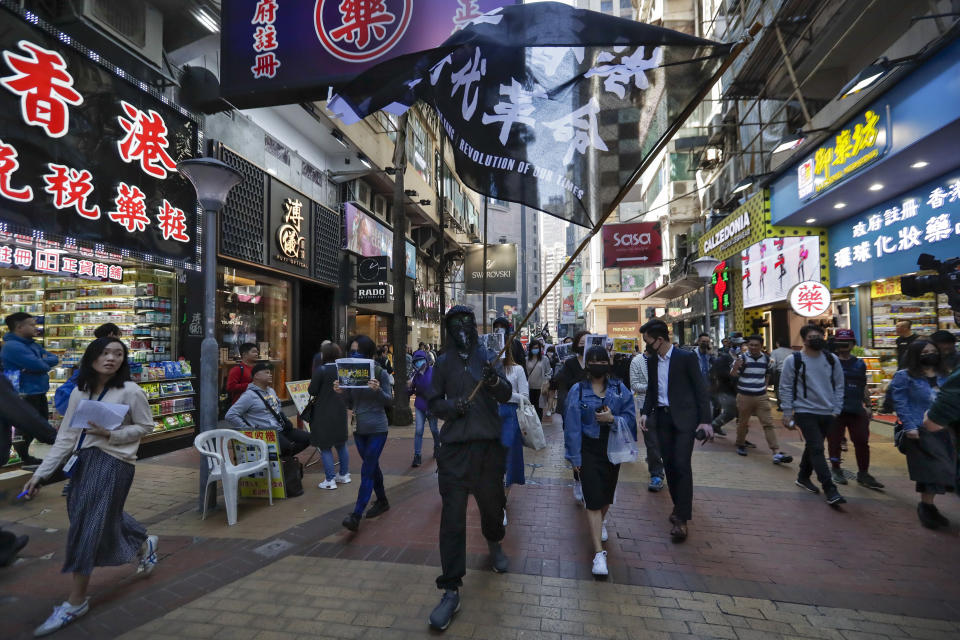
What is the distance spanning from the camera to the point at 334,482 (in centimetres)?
612

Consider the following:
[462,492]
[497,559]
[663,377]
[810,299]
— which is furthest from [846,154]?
[462,492]

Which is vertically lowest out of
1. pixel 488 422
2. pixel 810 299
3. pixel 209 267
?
pixel 488 422

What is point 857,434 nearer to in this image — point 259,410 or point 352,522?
point 352,522

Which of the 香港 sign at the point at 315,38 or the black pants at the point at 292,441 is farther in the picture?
the 香港 sign at the point at 315,38

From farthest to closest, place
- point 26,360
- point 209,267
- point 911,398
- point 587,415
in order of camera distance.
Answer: point 26,360, point 209,267, point 911,398, point 587,415

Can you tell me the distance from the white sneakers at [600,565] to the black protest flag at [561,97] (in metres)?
2.49

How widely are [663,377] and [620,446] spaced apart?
133cm

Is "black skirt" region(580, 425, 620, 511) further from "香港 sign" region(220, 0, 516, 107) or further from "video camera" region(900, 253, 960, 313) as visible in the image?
"香港 sign" region(220, 0, 516, 107)

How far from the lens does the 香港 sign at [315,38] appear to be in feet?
25.3

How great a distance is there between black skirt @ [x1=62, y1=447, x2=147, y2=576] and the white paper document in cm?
21

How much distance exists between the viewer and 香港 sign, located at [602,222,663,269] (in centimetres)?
2170

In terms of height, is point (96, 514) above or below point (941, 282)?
below

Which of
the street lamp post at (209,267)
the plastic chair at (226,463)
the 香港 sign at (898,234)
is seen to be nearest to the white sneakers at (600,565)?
the plastic chair at (226,463)

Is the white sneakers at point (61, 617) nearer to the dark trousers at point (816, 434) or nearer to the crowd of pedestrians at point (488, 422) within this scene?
the crowd of pedestrians at point (488, 422)
